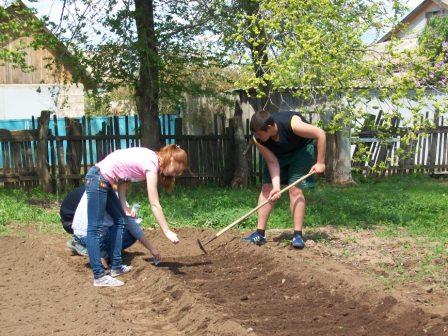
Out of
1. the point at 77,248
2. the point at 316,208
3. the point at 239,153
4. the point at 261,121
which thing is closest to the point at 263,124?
the point at 261,121

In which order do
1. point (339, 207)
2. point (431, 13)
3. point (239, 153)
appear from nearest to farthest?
point (339, 207) < point (239, 153) < point (431, 13)

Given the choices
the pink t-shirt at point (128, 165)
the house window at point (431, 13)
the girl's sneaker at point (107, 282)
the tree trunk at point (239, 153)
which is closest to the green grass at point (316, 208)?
the tree trunk at point (239, 153)

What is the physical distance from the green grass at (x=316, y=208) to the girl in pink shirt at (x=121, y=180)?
3.04m

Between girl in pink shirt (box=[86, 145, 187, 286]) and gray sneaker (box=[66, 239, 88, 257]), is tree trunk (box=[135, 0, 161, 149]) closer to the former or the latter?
gray sneaker (box=[66, 239, 88, 257])

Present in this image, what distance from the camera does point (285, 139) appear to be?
7.49 meters

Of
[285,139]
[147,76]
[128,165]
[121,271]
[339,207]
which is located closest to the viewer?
[128,165]

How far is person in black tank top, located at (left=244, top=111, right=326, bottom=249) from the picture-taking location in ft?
23.8

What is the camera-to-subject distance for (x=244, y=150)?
13969 millimetres

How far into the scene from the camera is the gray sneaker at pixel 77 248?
7.47m

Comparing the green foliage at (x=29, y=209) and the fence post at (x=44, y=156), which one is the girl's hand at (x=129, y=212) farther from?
the fence post at (x=44, y=156)

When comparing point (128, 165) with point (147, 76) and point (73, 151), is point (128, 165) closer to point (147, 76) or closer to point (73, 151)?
point (147, 76)

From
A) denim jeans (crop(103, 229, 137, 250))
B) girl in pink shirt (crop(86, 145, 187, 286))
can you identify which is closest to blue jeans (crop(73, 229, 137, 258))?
denim jeans (crop(103, 229, 137, 250))

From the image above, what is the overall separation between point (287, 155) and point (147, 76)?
18.4 feet

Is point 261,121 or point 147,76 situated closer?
point 261,121
